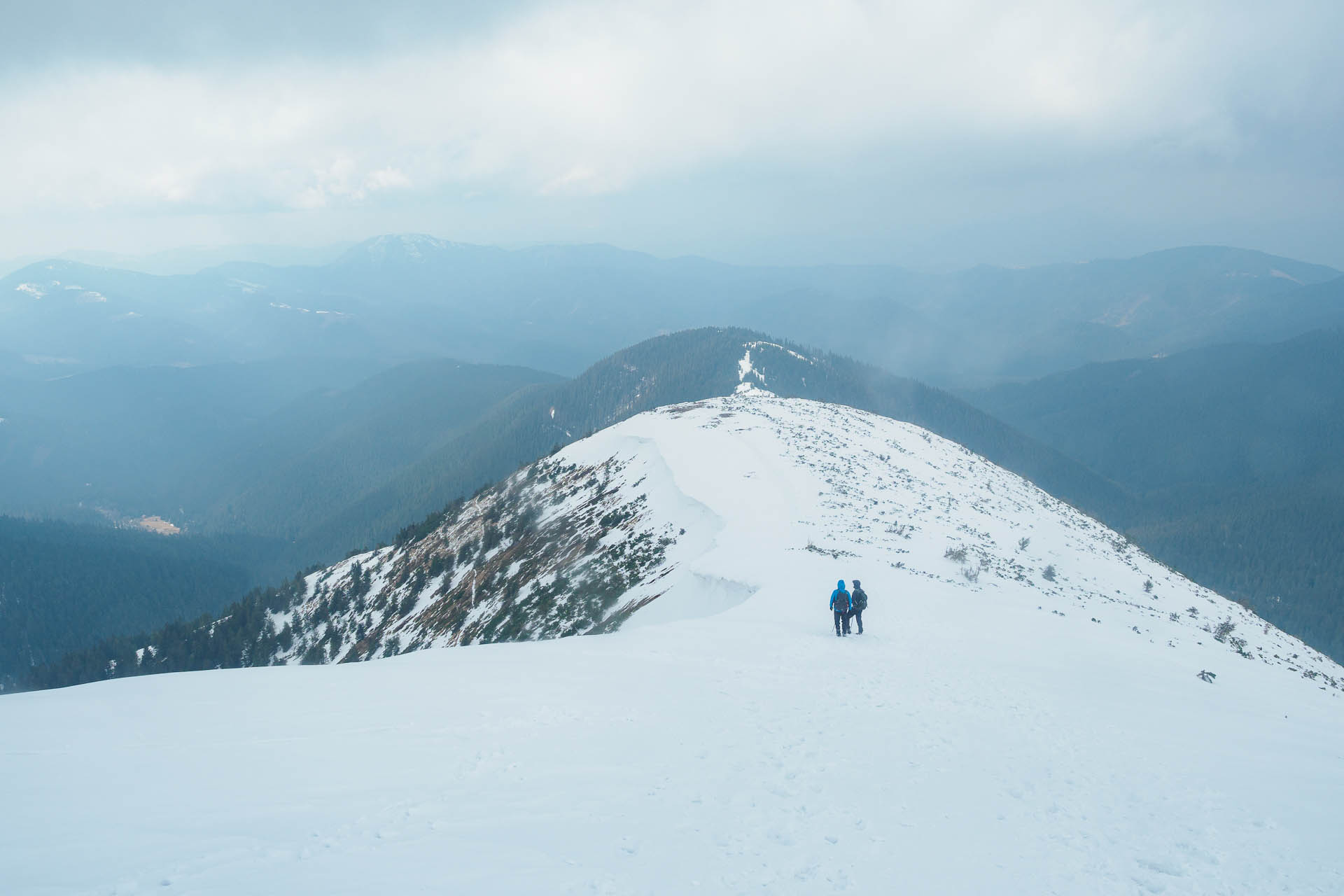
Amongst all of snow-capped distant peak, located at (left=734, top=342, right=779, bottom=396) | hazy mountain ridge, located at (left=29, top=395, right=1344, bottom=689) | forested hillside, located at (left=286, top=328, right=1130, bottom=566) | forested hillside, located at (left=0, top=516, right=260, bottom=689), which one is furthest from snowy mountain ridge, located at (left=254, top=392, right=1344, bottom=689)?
forested hillside, located at (left=0, top=516, right=260, bottom=689)

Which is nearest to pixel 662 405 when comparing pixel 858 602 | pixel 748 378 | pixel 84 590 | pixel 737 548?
pixel 748 378

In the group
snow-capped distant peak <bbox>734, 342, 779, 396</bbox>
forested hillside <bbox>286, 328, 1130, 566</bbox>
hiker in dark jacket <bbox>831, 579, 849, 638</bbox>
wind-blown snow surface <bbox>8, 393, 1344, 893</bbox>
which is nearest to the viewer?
wind-blown snow surface <bbox>8, 393, 1344, 893</bbox>

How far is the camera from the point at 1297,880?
723 centimetres

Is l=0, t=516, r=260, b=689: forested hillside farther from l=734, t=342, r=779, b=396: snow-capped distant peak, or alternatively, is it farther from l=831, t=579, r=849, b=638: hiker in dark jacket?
l=831, t=579, r=849, b=638: hiker in dark jacket

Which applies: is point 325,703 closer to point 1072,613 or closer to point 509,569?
point 1072,613

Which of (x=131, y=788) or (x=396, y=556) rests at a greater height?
(x=131, y=788)

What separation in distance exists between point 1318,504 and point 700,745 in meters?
198

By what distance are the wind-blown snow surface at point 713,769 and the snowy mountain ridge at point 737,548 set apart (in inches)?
152

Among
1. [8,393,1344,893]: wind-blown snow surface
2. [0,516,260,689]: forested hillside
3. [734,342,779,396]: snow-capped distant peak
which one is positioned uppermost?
[734,342,779,396]: snow-capped distant peak

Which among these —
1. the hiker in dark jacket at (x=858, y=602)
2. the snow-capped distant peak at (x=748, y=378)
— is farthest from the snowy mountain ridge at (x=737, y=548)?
the snow-capped distant peak at (x=748, y=378)

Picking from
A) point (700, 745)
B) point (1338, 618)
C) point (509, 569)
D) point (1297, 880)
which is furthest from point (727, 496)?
point (1338, 618)

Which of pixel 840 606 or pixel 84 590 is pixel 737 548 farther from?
pixel 84 590

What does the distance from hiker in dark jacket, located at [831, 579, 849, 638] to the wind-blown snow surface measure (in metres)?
0.66

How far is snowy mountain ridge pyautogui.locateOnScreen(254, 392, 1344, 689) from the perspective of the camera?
22.9m
